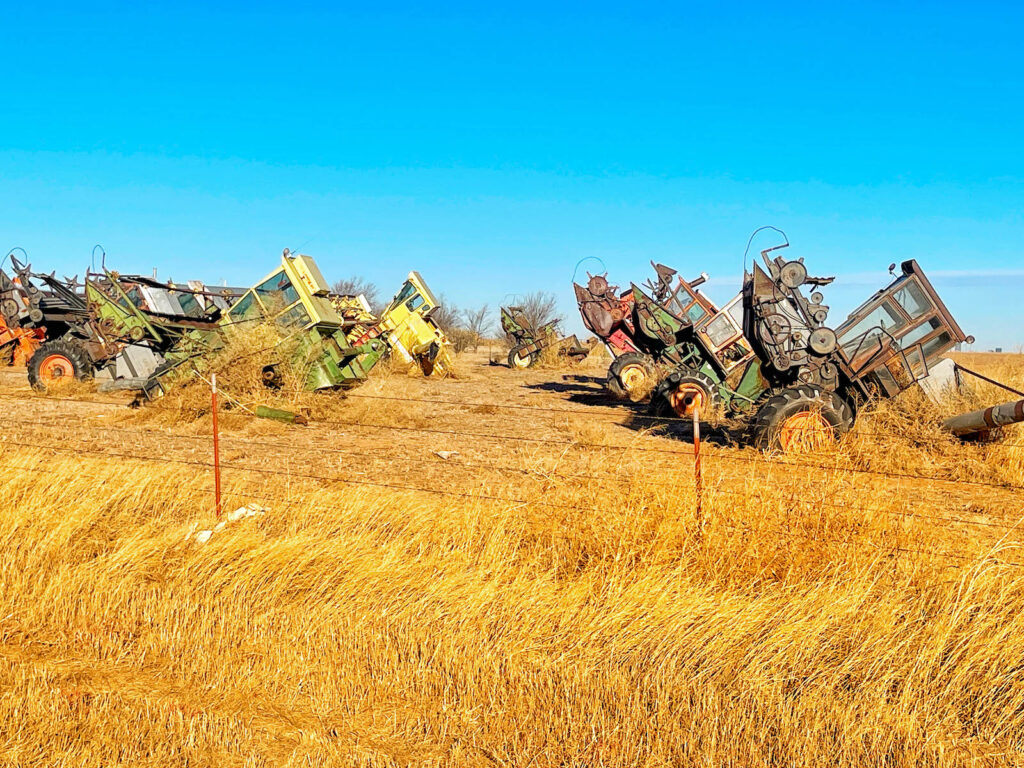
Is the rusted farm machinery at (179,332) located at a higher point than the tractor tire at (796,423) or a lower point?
higher

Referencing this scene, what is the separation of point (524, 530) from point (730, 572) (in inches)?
51.0

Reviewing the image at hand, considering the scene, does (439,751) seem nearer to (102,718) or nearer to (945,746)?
(102,718)

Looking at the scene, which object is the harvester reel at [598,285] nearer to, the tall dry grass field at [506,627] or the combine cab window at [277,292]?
the combine cab window at [277,292]

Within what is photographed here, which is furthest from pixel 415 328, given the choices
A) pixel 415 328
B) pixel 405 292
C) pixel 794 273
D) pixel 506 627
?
pixel 506 627

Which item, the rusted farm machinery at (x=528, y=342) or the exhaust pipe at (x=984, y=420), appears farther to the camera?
the rusted farm machinery at (x=528, y=342)

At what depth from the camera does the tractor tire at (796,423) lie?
32.1ft

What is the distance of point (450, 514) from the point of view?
5441 millimetres

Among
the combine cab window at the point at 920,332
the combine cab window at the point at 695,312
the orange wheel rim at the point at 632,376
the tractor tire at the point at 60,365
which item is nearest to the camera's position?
the combine cab window at the point at 920,332

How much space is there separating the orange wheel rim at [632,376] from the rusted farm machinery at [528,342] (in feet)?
43.4

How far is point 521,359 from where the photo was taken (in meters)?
31.5

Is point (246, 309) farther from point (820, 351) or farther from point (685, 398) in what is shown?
point (820, 351)

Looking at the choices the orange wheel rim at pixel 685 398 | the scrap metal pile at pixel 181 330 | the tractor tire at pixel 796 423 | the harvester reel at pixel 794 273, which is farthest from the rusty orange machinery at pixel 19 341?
the tractor tire at pixel 796 423

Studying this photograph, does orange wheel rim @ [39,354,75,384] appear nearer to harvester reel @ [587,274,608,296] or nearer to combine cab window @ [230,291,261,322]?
combine cab window @ [230,291,261,322]

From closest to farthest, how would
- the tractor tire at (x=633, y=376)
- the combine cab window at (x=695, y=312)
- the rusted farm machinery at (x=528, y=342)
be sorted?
the combine cab window at (x=695, y=312) < the tractor tire at (x=633, y=376) < the rusted farm machinery at (x=528, y=342)
